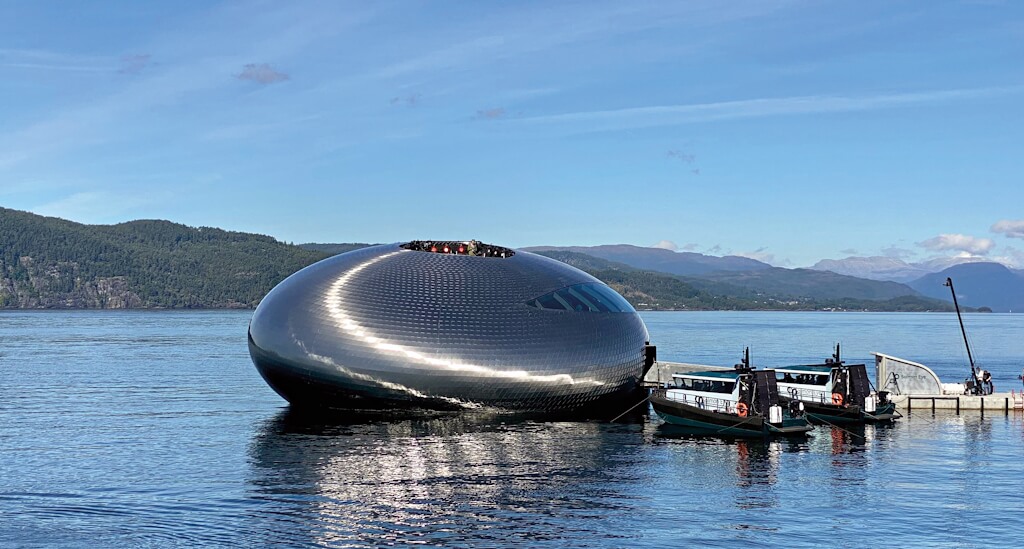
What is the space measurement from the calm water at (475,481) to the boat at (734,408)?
1899 mm

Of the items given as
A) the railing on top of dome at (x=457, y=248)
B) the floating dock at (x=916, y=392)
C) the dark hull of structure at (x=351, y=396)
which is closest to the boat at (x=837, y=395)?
the floating dock at (x=916, y=392)

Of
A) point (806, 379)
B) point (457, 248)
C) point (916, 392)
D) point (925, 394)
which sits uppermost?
point (457, 248)

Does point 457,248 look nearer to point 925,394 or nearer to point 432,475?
point 432,475

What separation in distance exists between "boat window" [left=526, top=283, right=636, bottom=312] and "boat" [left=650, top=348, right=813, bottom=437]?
666 cm

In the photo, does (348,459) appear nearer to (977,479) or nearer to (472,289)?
(472,289)

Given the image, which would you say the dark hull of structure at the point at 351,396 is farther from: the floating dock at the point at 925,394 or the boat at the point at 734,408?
the floating dock at the point at 925,394

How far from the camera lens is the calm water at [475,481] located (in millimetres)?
36844

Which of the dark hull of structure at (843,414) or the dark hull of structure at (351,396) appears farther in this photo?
the dark hull of structure at (843,414)

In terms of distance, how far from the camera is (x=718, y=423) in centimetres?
6456

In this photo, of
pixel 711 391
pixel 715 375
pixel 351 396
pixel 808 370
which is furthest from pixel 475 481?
pixel 808 370

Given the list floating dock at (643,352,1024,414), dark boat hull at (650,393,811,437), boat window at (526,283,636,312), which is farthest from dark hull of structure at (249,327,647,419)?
floating dock at (643,352,1024,414)

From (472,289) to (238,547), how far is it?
2995 cm

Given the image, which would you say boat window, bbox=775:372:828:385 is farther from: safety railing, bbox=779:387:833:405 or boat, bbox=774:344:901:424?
safety railing, bbox=779:387:833:405

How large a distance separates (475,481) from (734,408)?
1010 inches
